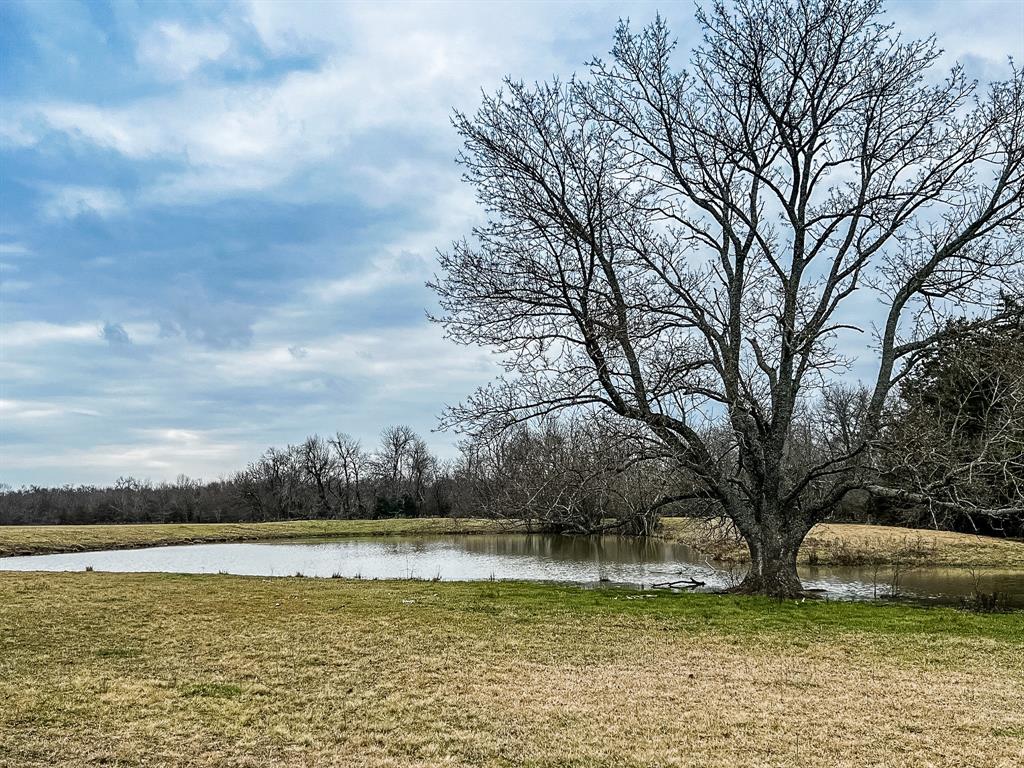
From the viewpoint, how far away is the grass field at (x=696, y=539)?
23.5 meters

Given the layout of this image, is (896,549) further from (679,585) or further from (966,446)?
(966,446)

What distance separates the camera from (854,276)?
1393cm

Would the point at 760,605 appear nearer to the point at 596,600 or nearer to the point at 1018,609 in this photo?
the point at 596,600

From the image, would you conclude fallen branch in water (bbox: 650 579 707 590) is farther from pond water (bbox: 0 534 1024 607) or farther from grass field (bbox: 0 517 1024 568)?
grass field (bbox: 0 517 1024 568)

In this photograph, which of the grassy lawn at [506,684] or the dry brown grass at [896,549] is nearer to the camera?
the grassy lawn at [506,684]

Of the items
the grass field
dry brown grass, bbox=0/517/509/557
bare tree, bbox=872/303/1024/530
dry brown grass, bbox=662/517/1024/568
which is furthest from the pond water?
bare tree, bbox=872/303/1024/530

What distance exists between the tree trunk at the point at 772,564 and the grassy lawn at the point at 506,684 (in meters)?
1.17

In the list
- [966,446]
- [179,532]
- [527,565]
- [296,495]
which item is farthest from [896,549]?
[296,495]

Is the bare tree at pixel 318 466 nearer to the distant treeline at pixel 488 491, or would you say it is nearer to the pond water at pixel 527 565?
the distant treeline at pixel 488 491

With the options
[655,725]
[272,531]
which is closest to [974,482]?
[655,725]

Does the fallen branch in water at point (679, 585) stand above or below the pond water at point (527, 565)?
above

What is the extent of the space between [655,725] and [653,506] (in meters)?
7.52

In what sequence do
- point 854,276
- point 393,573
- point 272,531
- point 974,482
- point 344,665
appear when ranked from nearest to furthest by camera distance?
point 344,665 < point 974,482 < point 854,276 < point 393,573 < point 272,531

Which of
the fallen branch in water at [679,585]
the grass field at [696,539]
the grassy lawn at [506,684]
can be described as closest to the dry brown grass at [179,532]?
the grass field at [696,539]
